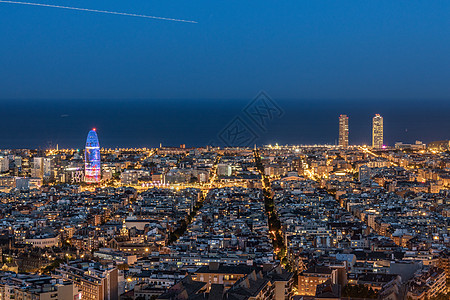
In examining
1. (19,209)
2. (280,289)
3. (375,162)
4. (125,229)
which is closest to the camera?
Result: (280,289)

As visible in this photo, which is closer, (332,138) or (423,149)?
(423,149)

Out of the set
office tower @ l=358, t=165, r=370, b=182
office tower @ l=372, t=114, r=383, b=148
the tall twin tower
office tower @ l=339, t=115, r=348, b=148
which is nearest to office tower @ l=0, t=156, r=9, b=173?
office tower @ l=358, t=165, r=370, b=182

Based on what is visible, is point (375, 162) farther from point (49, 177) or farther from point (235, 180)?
point (49, 177)

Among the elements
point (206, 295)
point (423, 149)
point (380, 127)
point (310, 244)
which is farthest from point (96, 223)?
point (380, 127)

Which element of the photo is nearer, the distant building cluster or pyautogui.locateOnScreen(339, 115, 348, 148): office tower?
the distant building cluster

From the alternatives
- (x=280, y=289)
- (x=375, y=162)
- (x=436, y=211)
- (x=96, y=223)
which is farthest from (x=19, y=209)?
(x=375, y=162)

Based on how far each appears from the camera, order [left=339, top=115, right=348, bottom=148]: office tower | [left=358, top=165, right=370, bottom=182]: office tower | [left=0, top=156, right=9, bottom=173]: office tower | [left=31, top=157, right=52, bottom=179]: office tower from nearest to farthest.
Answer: [left=358, top=165, right=370, bottom=182]: office tower → [left=31, top=157, right=52, bottom=179]: office tower → [left=0, top=156, right=9, bottom=173]: office tower → [left=339, top=115, right=348, bottom=148]: office tower

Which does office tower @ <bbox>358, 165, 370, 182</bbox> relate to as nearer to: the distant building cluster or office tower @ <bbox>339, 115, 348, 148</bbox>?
the distant building cluster

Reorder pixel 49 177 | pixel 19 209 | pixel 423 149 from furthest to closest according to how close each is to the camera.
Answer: pixel 423 149 → pixel 49 177 → pixel 19 209

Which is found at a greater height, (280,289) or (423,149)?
(423,149)
